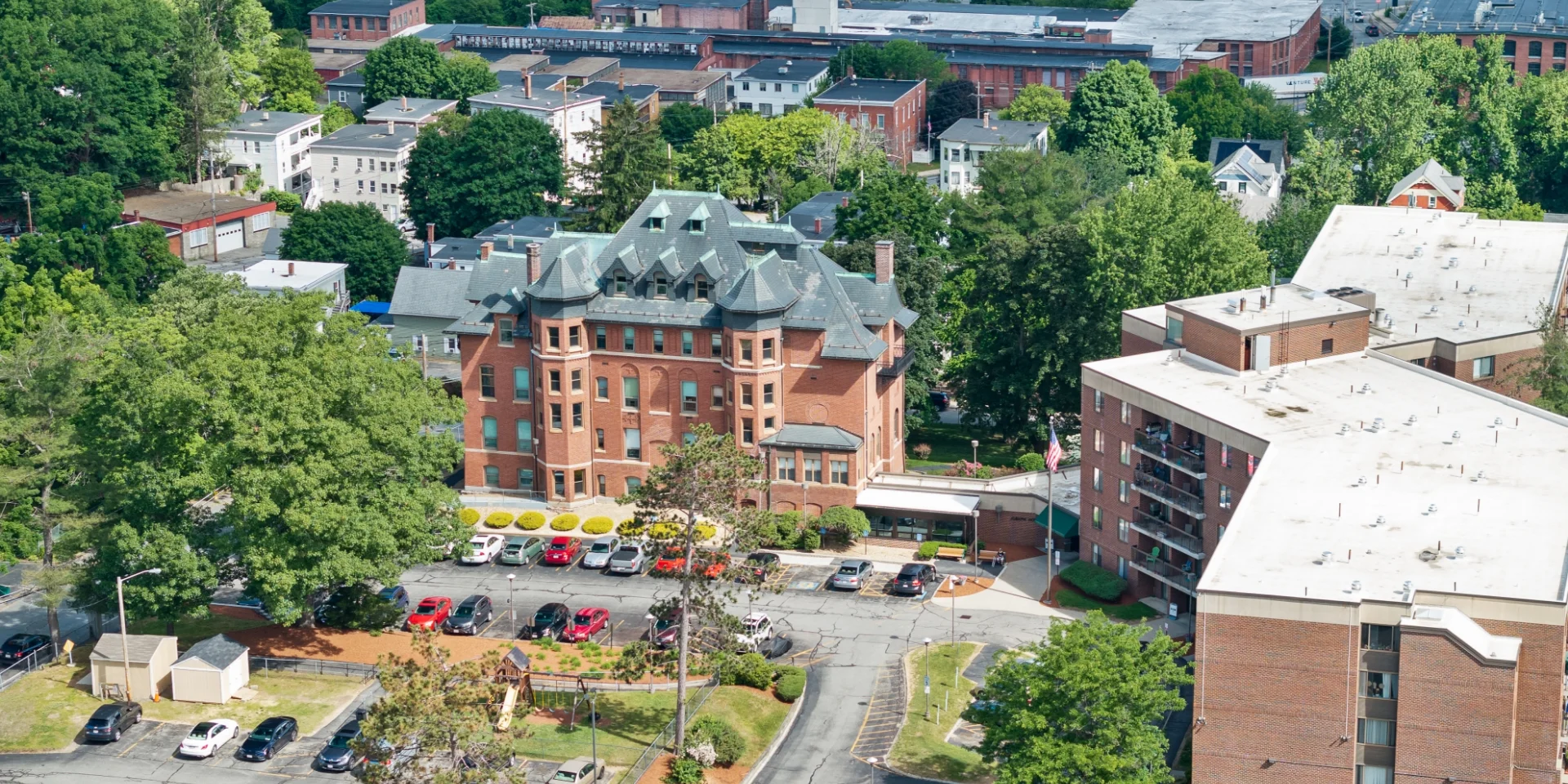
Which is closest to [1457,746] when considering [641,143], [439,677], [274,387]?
[439,677]

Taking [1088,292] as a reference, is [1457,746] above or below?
below

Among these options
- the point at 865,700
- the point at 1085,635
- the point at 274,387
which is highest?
the point at 274,387

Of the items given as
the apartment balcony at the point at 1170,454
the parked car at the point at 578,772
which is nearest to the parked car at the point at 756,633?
the parked car at the point at 578,772

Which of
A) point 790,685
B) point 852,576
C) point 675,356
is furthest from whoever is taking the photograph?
point 675,356

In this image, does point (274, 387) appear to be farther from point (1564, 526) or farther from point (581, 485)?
point (1564, 526)

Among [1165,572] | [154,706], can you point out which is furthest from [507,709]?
[1165,572]

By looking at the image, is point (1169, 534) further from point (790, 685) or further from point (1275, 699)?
point (1275, 699)

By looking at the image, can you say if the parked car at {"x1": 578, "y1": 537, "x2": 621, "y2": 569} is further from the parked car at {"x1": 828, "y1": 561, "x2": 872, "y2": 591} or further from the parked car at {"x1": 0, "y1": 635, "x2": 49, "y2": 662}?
the parked car at {"x1": 0, "y1": 635, "x2": 49, "y2": 662}
